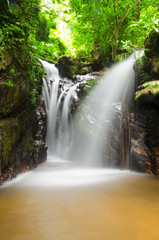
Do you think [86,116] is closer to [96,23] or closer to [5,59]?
[5,59]

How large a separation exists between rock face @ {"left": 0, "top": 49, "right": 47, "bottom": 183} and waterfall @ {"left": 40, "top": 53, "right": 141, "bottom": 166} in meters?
1.83

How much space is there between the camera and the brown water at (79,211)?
1629mm

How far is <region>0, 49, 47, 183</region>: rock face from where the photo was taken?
11.0ft

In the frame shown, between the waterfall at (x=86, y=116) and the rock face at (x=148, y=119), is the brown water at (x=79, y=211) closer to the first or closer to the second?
the rock face at (x=148, y=119)

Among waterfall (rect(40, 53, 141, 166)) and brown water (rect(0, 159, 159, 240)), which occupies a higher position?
waterfall (rect(40, 53, 141, 166))

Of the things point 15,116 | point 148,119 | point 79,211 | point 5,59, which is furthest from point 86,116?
point 79,211

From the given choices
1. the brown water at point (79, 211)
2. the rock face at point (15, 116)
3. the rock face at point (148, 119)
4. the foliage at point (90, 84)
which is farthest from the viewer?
the foliage at point (90, 84)

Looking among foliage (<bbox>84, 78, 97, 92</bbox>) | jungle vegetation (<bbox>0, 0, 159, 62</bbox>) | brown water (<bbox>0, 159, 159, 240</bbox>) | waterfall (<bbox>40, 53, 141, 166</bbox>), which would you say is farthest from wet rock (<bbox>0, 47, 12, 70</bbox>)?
foliage (<bbox>84, 78, 97, 92</bbox>)

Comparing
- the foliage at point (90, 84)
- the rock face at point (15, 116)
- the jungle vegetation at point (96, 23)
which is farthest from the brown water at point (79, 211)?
the foliage at point (90, 84)

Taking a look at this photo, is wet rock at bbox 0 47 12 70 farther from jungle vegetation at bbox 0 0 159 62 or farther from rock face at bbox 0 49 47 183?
jungle vegetation at bbox 0 0 159 62

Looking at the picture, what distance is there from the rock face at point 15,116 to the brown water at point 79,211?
26.3 inches

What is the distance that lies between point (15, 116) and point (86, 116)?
2.73 meters

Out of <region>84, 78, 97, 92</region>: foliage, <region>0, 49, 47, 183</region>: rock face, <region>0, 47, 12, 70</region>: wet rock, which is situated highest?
<region>84, 78, 97, 92</region>: foliage

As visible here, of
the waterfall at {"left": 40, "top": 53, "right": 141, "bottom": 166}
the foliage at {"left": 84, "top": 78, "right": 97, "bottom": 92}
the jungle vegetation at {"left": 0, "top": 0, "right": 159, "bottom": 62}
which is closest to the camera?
the jungle vegetation at {"left": 0, "top": 0, "right": 159, "bottom": 62}
